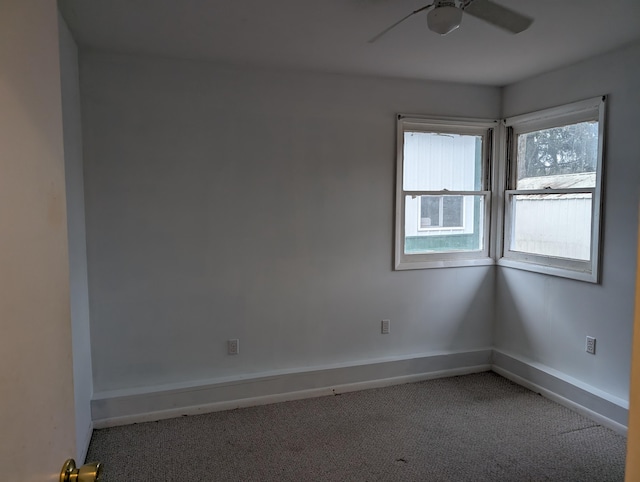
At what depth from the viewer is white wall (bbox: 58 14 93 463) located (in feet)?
8.25

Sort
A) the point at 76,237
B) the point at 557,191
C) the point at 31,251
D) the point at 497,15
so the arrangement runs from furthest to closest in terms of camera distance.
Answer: the point at 557,191 → the point at 76,237 → the point at 497,15 → the point at 31,251

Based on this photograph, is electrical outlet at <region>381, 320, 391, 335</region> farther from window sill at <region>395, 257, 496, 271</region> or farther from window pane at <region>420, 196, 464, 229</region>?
window pane at <region>420, 196, 464, 229</region>

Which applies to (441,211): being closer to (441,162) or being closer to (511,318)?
(441,162)

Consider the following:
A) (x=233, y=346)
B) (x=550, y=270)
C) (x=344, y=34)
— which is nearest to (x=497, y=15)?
(x=344, y=34)

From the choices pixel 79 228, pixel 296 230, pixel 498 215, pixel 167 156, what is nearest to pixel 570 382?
pixel 498 215

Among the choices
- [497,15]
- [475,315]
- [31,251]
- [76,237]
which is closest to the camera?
[31,251]

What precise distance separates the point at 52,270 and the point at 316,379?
3.06 m

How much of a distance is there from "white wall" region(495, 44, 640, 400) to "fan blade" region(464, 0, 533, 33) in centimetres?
142

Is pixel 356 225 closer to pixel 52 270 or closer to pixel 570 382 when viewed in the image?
pixel 570 382

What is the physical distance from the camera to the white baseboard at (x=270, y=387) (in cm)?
318

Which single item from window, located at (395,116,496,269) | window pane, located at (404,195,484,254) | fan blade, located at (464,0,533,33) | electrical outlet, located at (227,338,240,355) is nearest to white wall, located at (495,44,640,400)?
window, located at (395,116,496,269)

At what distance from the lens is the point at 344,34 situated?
2.75 meters

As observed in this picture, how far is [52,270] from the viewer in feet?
2.75

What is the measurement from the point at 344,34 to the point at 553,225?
2.30 meters
